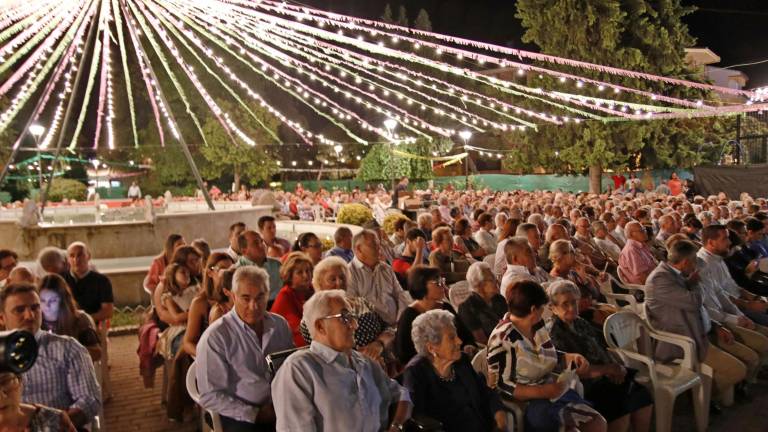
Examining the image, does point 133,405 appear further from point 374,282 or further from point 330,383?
point 330,383

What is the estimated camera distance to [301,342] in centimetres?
452

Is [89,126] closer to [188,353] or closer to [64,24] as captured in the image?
[64,24]

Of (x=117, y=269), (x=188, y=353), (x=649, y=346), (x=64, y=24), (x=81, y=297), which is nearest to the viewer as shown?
(x=188, y=353)

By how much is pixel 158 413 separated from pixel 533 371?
369cm

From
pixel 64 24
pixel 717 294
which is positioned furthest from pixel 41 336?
pixel 64 24

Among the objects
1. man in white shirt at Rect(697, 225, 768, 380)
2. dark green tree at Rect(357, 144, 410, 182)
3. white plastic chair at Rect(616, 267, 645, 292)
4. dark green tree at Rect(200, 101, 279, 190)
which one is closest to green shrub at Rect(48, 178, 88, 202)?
dark green tree at Rect(200, 101, 279, 190)

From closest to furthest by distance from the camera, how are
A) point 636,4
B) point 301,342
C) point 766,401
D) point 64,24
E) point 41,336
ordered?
point 41,336 → point 301,342 → point 766,401 → point 64,24 → point 636,4

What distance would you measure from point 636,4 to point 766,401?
24.8 metres

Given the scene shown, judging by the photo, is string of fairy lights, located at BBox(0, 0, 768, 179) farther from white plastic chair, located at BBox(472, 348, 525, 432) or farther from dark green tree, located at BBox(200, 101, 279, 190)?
white plastic chair, located at BBox(472, 348, 525, 432)

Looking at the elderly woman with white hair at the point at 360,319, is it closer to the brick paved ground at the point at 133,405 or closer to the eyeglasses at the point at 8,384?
the eyeglasses at the point at 8,384

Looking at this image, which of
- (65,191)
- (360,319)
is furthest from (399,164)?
(360,319)

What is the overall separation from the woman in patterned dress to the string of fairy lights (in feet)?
21.6

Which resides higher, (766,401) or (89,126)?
(89,126)

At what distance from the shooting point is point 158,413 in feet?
18.6
